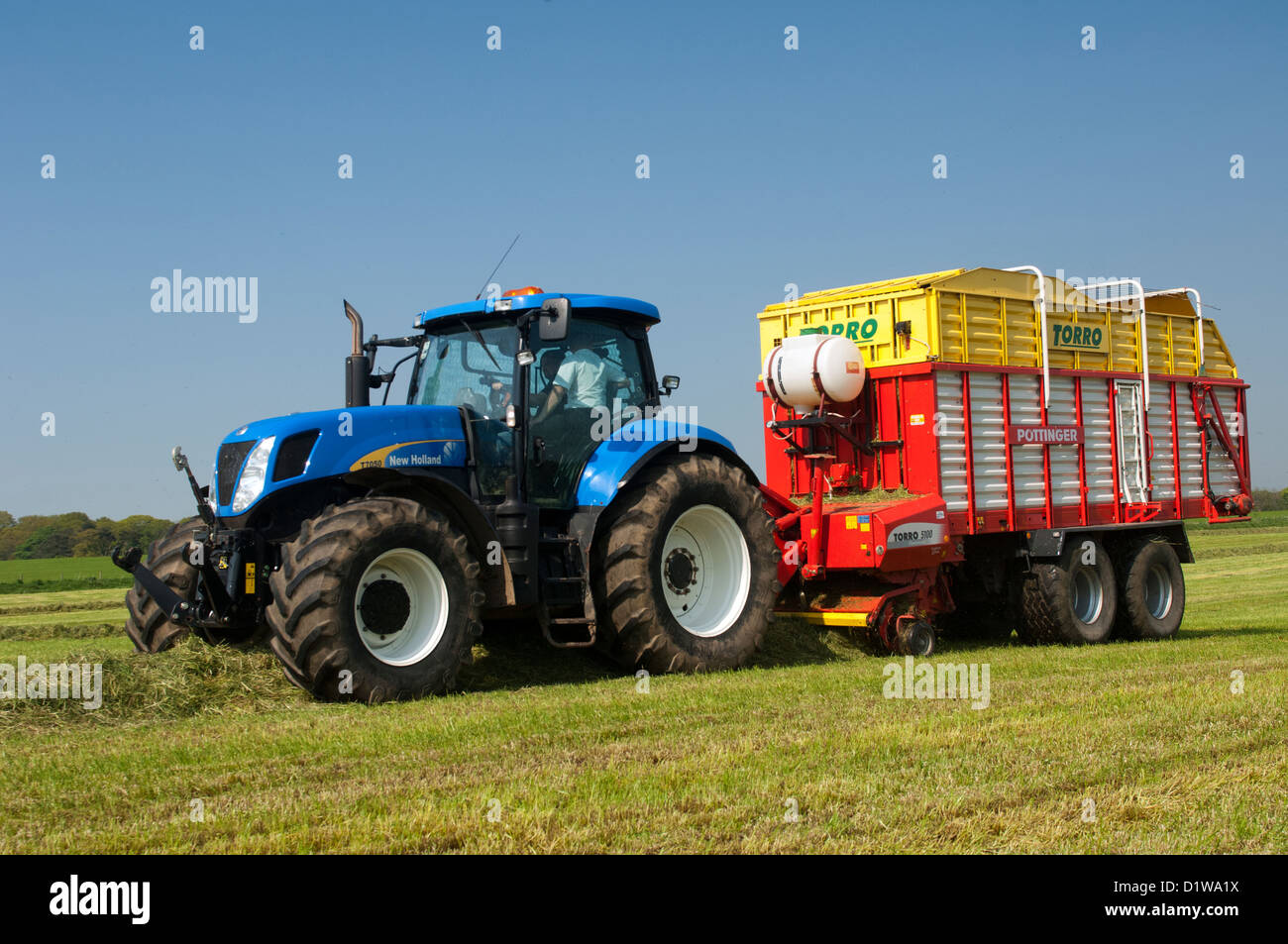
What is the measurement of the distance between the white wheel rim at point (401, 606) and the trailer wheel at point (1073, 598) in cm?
676

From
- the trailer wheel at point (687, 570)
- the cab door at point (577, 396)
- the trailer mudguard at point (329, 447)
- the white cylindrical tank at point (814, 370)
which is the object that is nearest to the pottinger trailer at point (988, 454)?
Result: the white cylindrical tank at point (814, 370)

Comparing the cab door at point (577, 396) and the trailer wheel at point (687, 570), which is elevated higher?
the cab door at point (577, 396)

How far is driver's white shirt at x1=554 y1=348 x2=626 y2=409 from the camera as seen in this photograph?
31.7ft

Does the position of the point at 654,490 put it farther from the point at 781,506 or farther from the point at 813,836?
the point at 813,836

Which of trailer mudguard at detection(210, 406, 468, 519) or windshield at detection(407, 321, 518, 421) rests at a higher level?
windshield at detection(407, 321, 518, 421)

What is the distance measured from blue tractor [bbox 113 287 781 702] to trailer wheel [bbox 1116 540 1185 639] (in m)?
5.27

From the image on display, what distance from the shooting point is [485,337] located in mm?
9508

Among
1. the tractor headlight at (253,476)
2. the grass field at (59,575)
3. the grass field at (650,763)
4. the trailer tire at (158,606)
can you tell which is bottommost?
the grass field at (59,575)

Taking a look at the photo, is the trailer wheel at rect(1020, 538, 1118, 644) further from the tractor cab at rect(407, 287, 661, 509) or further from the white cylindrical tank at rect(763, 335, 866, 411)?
the tractor cab at rect(407, 287, 661, 509)

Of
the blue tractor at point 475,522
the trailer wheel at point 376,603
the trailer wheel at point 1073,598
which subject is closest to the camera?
the trailer wheel at point 376,603

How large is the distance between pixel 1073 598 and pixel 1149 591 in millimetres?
1674

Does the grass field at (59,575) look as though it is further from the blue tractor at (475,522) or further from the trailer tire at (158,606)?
the blue tractor at (475,522)

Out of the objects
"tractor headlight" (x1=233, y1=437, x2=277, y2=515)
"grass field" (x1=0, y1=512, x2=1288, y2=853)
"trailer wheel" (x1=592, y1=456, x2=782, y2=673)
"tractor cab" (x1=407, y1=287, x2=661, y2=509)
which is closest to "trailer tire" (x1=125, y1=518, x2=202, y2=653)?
"grass field" (x1=0, y1=512, x2=1288, y2=853)

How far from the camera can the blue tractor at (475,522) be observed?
805 cm
